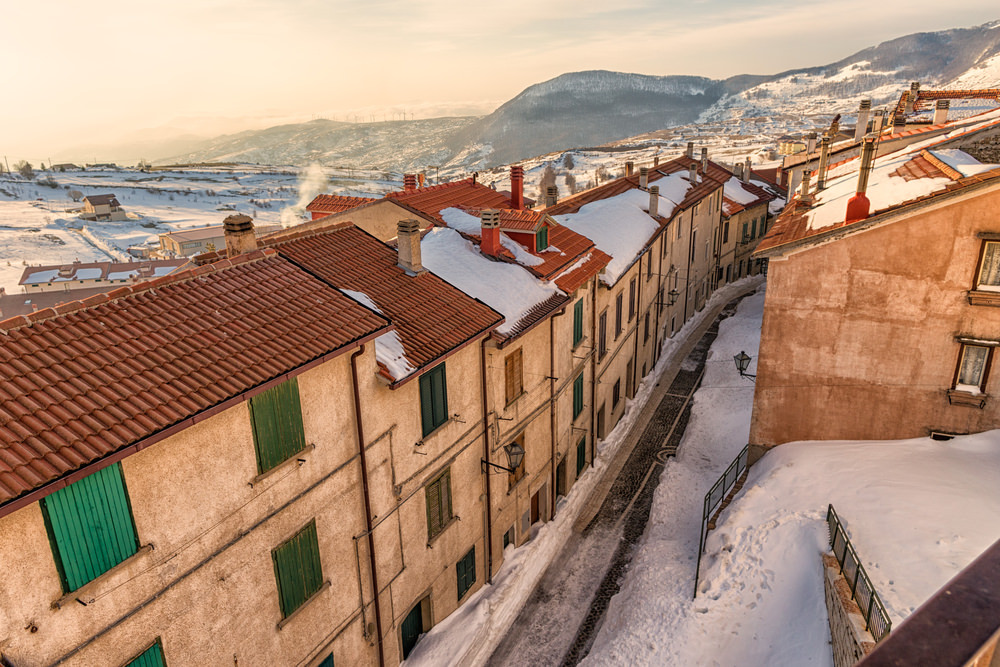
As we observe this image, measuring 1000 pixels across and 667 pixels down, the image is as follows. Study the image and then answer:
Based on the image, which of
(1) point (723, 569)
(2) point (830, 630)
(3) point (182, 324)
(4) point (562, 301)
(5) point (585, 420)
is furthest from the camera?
(5) point (585, 420)

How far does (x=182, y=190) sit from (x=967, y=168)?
18466cm

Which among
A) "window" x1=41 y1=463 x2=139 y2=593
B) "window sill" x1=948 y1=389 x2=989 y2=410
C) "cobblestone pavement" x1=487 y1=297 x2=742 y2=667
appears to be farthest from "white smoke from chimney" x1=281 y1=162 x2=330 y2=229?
"window" x1=41 y1=463 x2=139 y2=593

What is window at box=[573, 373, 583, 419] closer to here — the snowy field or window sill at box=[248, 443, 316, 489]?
the snowy field

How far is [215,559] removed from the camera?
10969 millimetres

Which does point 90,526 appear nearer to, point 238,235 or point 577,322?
point 238,235

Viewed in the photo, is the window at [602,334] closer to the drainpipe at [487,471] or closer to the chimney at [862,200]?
the drainpipe at [487,471]

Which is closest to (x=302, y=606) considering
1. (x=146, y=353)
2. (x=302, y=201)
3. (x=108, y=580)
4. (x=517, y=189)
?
(x=108, y=580)

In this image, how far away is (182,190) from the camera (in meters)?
171

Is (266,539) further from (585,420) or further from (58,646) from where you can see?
(585,420)

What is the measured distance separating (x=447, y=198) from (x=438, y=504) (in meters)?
15.9

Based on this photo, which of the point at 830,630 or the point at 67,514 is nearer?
the point at 67,514

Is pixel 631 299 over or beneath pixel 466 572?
over

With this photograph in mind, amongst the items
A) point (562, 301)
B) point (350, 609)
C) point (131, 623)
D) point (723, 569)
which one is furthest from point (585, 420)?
point (131, 623)

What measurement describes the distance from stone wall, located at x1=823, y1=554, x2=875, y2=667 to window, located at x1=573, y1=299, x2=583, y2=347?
38.0 feet
